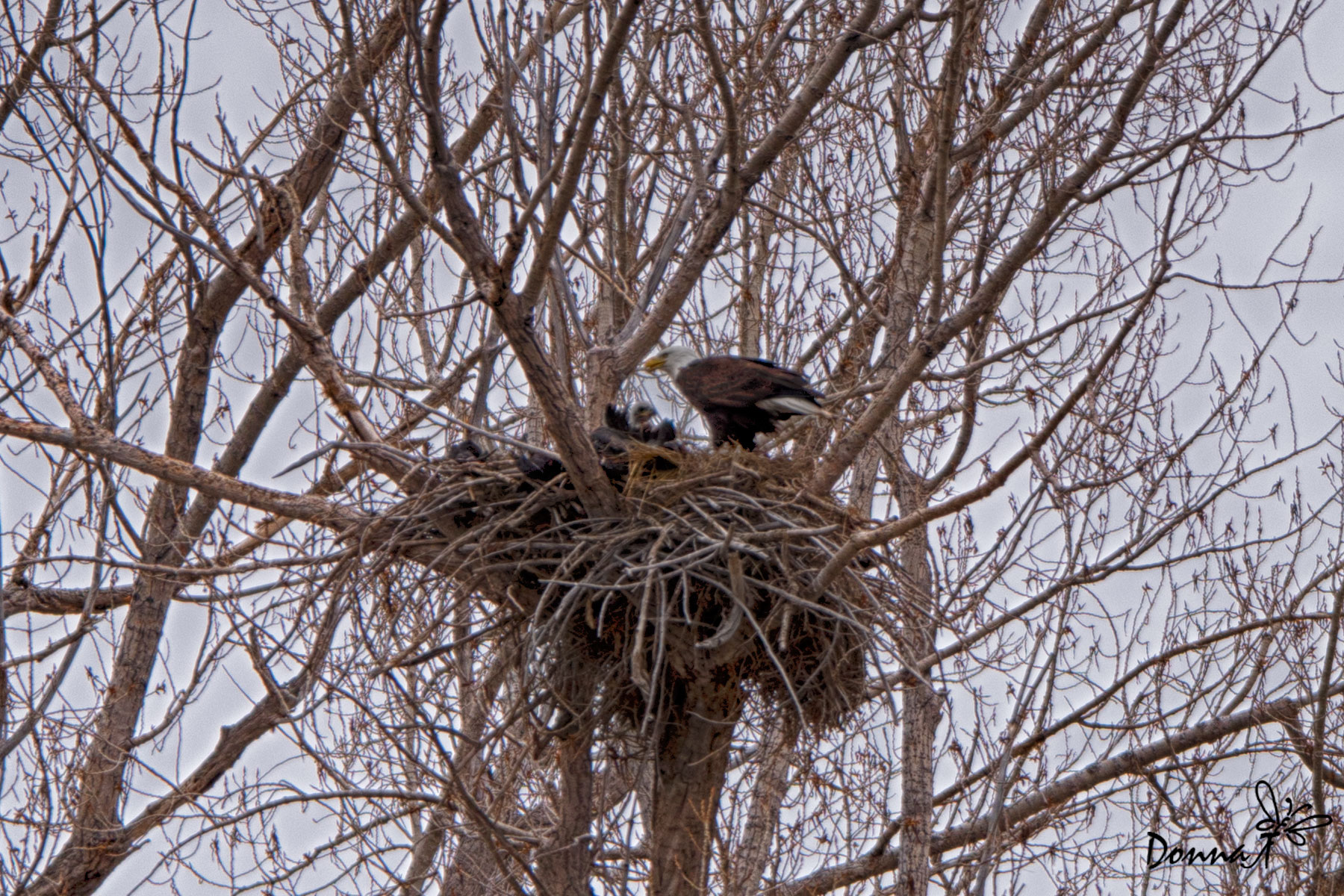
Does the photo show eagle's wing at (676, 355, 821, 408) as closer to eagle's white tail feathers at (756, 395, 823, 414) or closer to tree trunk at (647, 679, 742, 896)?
eagle's white tail feathers at (756, 395, 823, 414)

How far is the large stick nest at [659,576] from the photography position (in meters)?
4.38

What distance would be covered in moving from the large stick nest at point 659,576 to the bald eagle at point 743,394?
48.4 inches

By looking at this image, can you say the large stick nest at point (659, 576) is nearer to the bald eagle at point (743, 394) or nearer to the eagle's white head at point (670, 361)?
the bald eagle at point (743, 394)

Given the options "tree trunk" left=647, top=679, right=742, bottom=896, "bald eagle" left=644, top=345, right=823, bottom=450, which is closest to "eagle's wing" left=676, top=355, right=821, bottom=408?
"bald eagle" left=644, top=345, right=823, bottom=450

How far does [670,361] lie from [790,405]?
1.53 metres

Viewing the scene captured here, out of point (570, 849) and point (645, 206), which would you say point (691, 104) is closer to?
point (645, 206)

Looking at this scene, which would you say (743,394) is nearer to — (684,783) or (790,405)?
(790,405)

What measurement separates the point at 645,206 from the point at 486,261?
13.4 ft

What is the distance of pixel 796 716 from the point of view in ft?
15.9

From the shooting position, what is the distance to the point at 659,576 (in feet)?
13.8

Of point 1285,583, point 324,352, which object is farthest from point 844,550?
point 1285,583

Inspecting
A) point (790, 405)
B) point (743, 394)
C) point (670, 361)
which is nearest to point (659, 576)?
point (790, 405)

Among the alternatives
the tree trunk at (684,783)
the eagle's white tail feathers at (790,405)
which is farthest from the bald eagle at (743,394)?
the tree trunk at (684,783)

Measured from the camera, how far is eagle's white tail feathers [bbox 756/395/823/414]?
5988 mm
